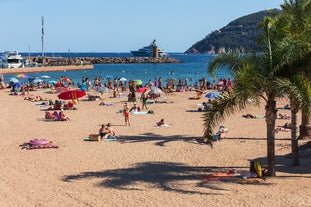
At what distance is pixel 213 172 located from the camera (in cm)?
1318

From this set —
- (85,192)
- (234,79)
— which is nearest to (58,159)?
(85,192)

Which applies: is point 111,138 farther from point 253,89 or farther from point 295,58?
point 295,58

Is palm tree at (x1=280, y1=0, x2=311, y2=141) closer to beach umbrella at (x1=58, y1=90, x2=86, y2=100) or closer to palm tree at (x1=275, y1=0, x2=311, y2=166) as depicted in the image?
palm tree at (x1=275, y1=0, x2=311, y2=166)

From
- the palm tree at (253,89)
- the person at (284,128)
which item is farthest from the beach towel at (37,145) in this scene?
the person at (284,128)

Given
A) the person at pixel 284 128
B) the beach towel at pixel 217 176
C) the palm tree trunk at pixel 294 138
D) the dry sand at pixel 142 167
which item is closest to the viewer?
the dry sand at pixel 142 167

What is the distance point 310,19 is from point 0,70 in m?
69.1

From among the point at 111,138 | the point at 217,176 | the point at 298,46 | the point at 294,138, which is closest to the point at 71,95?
the point at 111,138

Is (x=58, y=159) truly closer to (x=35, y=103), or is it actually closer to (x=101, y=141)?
(x=101, y=141)

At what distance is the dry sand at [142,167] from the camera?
10.9 meters

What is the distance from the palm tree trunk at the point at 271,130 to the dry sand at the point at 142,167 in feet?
1.39

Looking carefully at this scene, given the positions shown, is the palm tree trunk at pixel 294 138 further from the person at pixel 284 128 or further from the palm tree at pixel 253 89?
Answer: the person at pixel 284 128

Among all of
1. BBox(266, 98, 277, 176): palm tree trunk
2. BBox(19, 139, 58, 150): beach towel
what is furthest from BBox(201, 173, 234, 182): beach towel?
BBox(19, 139, 58, 150): beach towel

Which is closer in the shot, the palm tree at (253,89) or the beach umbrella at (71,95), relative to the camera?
the palm tree at (253,89)

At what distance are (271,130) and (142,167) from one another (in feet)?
13.3
